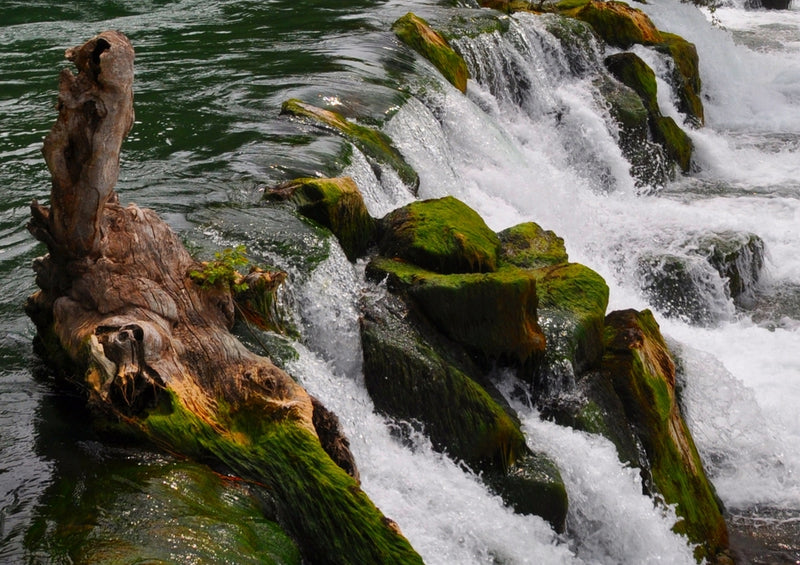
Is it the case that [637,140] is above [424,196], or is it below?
below

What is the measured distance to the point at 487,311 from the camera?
23.7ft

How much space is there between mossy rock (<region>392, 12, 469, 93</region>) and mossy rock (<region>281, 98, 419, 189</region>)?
3.14 meters

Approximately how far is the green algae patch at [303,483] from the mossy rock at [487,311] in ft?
7.58

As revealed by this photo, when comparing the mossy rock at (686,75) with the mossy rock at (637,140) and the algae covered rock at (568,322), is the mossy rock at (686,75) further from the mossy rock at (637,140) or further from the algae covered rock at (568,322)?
the algae covered rock at (568,322)

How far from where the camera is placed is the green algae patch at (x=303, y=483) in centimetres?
497

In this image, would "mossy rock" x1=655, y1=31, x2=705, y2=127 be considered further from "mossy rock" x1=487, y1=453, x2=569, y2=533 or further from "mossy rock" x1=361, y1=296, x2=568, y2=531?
"mossy rock" x1=487, y1=453, x2=569, y2=533

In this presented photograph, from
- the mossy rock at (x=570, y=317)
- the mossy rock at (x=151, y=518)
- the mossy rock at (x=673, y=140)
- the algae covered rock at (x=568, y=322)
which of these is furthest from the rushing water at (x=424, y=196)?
the mossy rock at (x=570, y=317)

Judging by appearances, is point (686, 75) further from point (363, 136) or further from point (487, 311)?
point (487, 311)

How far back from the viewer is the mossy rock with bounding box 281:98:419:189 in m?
10.1

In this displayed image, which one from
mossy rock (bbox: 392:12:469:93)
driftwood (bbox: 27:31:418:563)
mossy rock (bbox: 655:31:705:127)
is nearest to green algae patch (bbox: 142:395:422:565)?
driftwood (bbox: 27:31:418:563)

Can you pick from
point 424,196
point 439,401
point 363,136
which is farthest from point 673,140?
point 439,401

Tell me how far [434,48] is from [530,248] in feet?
18.1

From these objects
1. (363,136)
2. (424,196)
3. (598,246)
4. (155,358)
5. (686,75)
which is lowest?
(598,246)

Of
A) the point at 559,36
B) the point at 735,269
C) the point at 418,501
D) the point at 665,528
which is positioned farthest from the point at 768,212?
the point at 418,501
